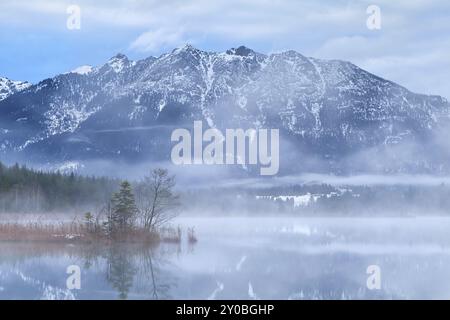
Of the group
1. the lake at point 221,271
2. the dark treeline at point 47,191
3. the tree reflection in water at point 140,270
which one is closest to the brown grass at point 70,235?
the lake at point 221,271

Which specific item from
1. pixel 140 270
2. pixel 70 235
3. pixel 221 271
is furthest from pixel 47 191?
pixel 221 271

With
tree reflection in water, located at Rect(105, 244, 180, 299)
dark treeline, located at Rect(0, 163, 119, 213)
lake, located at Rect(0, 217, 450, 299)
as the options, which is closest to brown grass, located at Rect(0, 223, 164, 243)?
lake, located at Rect(0, 217, 450, 299)

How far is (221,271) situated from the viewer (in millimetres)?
20844

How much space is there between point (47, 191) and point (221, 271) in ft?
139

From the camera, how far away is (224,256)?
25484mm

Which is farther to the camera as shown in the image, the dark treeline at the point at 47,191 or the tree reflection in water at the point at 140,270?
the dark treeline at the point at 47,191

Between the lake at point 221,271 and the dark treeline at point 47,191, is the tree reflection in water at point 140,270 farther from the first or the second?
the dark treeline at point 47,191

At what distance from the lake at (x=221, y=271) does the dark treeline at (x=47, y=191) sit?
26788 mm

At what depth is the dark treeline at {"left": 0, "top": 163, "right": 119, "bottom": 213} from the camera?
A: 54.9 meters

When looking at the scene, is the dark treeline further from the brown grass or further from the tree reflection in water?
the tree reflection in water

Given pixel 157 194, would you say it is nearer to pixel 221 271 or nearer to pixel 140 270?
pixel 140 270

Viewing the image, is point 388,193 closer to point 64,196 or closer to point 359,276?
point 64,196

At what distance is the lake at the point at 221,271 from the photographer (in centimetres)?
1675
